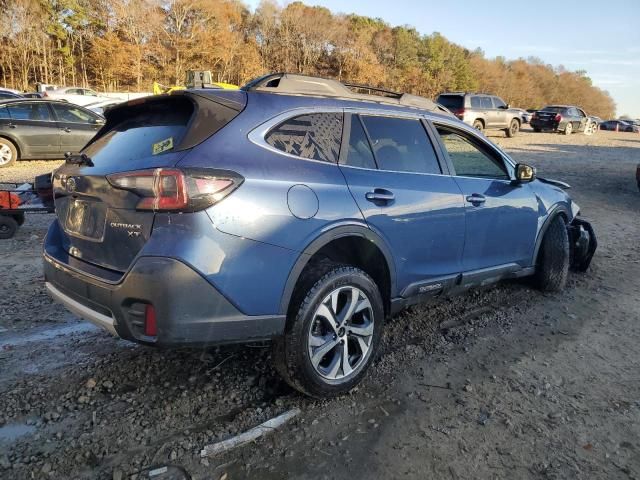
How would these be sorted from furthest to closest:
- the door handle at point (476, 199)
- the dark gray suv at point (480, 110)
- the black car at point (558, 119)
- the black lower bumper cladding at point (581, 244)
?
the black car at point (558, 119) < the dark gray suv at point (480, 110) < the black lower bumper cladding at point (581, 244) < the door handle at point (476, 199)

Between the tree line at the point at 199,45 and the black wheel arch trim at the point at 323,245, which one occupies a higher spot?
the tree line at the point at 199,45

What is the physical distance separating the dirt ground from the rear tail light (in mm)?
1198

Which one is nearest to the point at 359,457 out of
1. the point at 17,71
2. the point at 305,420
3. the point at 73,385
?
the point at 305,420

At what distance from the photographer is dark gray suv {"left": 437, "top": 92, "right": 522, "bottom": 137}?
21.2 m

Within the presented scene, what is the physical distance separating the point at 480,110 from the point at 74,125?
16810 mm

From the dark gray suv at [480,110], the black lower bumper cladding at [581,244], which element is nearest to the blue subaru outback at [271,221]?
the black lower bumper cladding at [581,244]

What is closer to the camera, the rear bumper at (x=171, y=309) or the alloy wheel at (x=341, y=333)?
the rear bumper at (x=171, y=309)

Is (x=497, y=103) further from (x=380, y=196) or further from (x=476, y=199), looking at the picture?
(x=380, y=196)

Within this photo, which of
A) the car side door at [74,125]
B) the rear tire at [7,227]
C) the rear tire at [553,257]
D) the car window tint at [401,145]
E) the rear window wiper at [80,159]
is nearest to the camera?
the rear window wiper at [80,159]

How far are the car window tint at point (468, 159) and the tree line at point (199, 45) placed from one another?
47253mm

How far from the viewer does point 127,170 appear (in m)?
2.45

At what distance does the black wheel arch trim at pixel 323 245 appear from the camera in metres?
2.55

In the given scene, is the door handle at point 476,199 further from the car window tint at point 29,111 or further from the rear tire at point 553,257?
the car window tint at point 29,111

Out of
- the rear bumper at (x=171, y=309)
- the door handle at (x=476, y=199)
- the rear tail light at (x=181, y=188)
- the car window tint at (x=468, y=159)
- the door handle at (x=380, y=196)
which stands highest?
the car window tint at (x=468, y=159)
